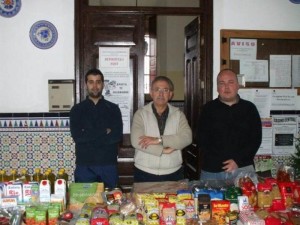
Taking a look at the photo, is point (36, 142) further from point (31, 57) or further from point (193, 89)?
point (193, 89)

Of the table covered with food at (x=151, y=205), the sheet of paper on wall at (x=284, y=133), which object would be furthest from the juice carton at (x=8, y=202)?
the sheet of paper on wall at (x=284, y=133)

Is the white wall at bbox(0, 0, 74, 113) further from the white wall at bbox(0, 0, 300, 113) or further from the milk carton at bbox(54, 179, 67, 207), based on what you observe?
the milk carton at bbox(54, 179, 67, 207)

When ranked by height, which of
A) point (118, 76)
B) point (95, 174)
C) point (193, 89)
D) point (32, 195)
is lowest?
point (95, 174)

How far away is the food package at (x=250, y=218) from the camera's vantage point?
175cm

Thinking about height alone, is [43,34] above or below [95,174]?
above

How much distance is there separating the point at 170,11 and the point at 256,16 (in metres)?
0.86

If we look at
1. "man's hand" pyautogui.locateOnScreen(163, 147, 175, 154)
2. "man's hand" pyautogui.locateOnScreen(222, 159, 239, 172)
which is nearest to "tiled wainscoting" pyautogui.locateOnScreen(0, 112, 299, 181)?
"man's hand" pyautogui.locateOnScreen(163, 147, 175, 154)

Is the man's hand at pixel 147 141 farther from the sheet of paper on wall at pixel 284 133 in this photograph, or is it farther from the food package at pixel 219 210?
the sheet of paper on wall at pixel 284 133

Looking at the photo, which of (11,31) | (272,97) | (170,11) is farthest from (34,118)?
(272,97)

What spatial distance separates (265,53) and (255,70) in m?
0.21

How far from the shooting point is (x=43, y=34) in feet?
11.8

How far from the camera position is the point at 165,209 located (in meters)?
1.82

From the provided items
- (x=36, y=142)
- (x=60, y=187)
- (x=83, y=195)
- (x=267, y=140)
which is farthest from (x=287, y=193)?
(x=36, y=142)

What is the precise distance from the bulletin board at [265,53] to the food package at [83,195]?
2.10 meters
